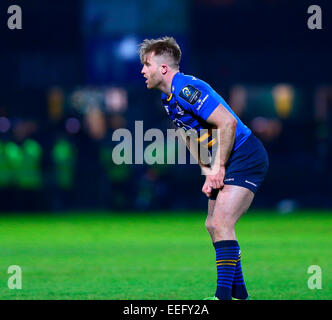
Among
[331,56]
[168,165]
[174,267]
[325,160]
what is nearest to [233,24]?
[331,56]

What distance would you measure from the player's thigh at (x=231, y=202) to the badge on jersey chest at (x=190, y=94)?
A: 795 millimetres

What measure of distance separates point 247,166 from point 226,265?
84 cm

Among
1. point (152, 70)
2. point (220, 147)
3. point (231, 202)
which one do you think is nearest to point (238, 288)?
point (231, 202)

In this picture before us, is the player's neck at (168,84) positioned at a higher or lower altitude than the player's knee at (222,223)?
higher

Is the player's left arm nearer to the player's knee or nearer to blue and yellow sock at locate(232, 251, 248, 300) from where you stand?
the player's knee

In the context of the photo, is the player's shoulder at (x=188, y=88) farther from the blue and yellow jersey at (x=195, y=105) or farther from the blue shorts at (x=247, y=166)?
the blue shorts at (x=247, y=166)

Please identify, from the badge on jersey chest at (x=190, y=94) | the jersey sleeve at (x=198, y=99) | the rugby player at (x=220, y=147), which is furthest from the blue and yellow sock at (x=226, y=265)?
the badge on jersey chest at (x=190, y=94)

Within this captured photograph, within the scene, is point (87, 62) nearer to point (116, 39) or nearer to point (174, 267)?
point (116, 39)

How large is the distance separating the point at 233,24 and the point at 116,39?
912 centimetres

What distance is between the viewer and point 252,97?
38438mm

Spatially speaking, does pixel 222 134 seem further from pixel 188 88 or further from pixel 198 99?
pixel 188 88

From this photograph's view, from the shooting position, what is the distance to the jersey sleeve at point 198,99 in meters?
7.88

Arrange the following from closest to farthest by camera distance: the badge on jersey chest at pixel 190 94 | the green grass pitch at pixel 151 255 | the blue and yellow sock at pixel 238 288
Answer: the badge on jersey chest at pixel 190 94, the blue and yellow sock at pixel 238 288, the green grass pitch at pixel 151 255
